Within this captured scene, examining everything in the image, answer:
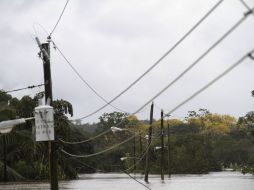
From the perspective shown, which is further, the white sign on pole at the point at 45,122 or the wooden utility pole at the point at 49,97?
the wooden utility pole at the point at 49,97

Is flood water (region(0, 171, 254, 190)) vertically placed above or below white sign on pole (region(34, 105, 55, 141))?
below

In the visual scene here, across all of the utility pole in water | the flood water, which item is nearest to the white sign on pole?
the utility pole in water

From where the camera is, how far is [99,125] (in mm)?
166250

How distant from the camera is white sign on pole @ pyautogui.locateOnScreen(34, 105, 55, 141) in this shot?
66.0ft

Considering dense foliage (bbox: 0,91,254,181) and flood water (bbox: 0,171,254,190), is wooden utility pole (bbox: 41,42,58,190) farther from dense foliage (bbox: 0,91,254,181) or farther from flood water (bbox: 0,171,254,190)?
flood water (bbox: 0,171,254,190)

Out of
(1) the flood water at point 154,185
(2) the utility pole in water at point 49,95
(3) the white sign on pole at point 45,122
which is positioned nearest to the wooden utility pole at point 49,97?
(2) the utility pole in water at point 49,95

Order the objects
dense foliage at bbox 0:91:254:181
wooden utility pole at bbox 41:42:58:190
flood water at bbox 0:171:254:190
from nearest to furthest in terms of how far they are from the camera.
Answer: wooden utility pole at bbox 41:42:58:190, flood water at bbox 0:171:254:190, dense foliage at bbox 0:91:254:181

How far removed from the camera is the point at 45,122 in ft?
66.2

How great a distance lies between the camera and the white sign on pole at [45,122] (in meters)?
20.1

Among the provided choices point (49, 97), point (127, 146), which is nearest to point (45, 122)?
point (49, 97)

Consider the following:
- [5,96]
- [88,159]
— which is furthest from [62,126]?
[88,159]

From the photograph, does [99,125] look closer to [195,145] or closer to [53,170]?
[195,145]

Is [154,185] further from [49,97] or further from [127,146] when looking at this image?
[127,146]

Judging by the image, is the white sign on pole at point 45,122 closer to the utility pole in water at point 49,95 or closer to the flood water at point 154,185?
the utility pole in water at point 49,95
